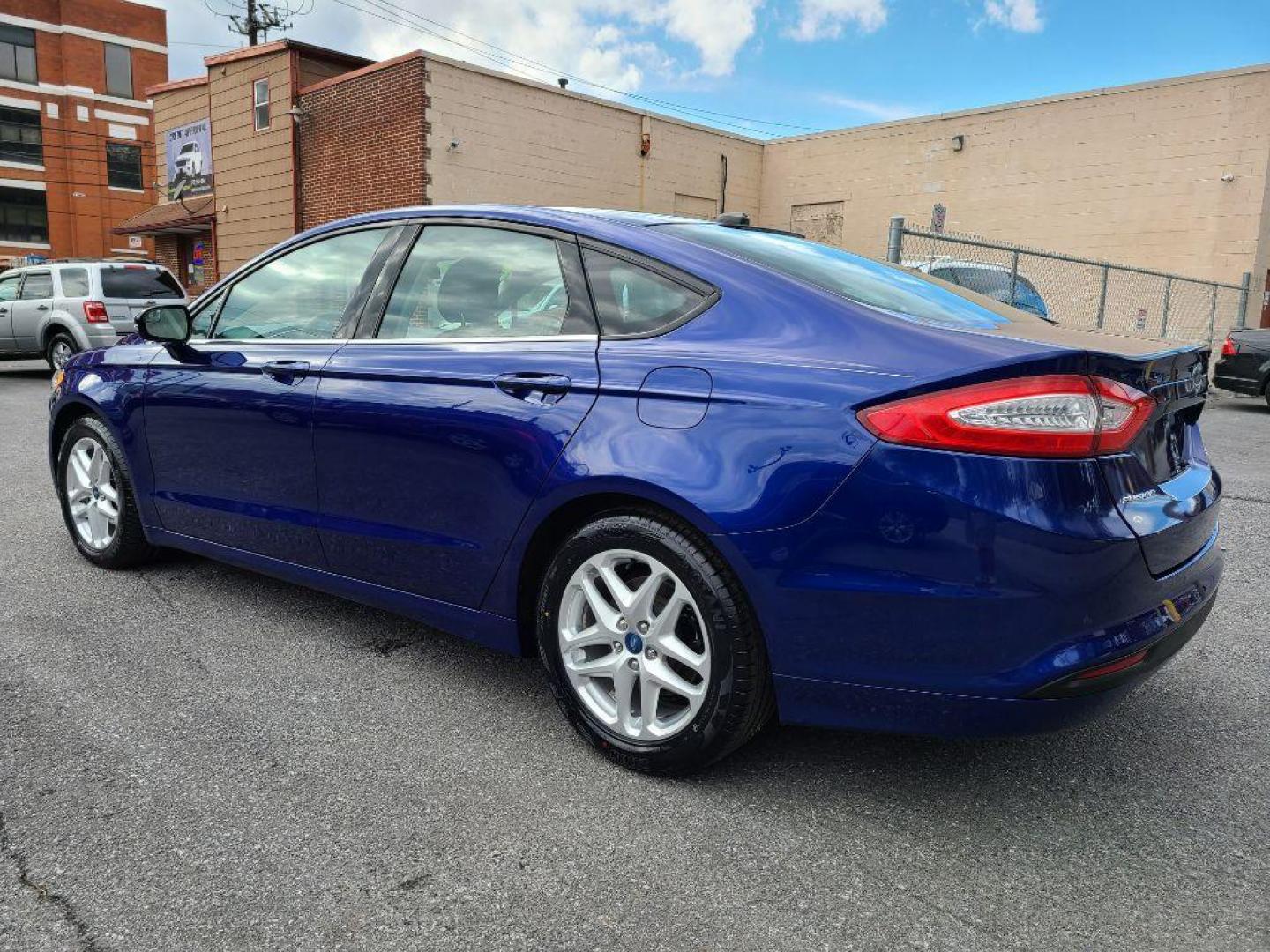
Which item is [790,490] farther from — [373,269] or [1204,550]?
[373,269]

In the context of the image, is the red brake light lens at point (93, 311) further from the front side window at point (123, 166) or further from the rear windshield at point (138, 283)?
the front side window at point (123, 166)

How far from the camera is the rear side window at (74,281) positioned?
1405 centimetres

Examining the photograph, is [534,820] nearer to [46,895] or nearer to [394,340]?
[46,895]

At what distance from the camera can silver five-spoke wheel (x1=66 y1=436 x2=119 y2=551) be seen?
4465mm

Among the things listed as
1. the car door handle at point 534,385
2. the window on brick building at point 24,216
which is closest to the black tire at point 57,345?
the car door handle at point 534,385

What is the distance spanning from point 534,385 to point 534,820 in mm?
1182

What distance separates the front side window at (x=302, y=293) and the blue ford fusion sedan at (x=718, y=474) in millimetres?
20

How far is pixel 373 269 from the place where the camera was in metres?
3.48

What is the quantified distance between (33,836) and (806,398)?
6.99ft

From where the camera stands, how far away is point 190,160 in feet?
78.8

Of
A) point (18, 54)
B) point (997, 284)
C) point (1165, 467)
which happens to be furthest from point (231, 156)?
point (18, 54)

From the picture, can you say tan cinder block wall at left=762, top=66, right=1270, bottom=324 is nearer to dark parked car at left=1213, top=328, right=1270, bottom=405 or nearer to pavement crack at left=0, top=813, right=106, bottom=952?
dark parked car at left=1213, top=328, right=1270, bottom=405

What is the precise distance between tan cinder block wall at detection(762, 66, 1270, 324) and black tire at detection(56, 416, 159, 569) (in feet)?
47.6

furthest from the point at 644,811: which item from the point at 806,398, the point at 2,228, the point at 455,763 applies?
the point at 2,228
